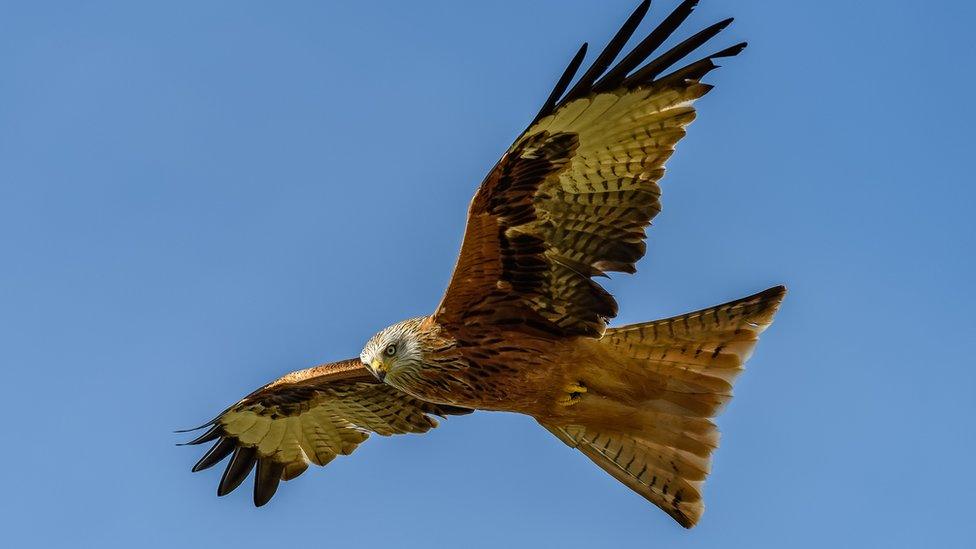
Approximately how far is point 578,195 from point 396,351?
6.09 ft

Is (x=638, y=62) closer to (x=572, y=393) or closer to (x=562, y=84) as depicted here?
(x=562, y=84)

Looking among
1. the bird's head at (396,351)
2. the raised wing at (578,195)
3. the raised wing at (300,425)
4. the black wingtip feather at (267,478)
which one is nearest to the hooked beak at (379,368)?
the bird's head at (396,351)

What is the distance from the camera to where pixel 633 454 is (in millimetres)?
10492

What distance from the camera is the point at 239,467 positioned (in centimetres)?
1227

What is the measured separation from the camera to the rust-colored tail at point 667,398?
32.4 feet

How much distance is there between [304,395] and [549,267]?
10.7 ft

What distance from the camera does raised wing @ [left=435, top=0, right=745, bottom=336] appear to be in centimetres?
884

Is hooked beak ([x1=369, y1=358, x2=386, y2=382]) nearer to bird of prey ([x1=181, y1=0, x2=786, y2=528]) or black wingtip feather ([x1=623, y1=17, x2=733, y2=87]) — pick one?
bird of prey ([x1=181, y1=0, x2=786, y2=528])

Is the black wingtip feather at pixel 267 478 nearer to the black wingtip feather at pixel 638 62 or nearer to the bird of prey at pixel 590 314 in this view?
the bird of prey at pixel 590 314

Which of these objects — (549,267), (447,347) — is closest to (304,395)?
(447,347)

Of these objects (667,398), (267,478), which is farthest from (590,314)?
(267,478)

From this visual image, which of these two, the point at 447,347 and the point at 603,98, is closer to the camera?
the point at 603,98

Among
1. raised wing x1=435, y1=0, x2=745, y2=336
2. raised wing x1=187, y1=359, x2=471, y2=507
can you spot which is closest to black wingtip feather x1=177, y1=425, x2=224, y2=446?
raised wing x1=187, y1=359, x2=471, y2=507

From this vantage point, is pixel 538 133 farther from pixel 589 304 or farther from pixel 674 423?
pixel 674 423
